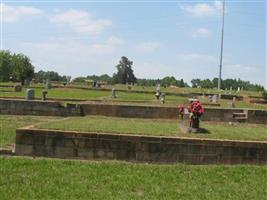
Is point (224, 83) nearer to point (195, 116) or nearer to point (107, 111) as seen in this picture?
point (107, 111)

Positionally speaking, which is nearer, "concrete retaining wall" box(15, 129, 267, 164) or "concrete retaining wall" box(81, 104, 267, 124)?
"concrete retaining wall" box(15, 129, 267, 164)

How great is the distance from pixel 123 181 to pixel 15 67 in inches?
2937

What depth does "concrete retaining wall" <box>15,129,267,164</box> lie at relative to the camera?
939 centimetres

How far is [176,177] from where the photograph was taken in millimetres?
7691

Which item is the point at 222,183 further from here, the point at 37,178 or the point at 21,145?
the point at 21,145

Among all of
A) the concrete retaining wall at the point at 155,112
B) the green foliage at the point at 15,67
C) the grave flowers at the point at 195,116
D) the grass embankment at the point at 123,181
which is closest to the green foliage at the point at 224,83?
the green foliage at the point at 15,67

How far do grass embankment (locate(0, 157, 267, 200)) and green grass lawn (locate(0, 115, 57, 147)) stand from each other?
2.76m

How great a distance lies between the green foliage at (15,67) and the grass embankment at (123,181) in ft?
233

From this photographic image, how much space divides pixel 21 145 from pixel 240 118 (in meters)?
10.3

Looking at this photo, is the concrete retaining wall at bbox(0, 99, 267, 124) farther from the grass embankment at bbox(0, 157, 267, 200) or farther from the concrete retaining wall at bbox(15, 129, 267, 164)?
the grass embankment at bbox(0, 157, 267, 200)

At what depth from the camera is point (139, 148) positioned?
947cm

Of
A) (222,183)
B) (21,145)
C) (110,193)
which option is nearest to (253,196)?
(222,183)

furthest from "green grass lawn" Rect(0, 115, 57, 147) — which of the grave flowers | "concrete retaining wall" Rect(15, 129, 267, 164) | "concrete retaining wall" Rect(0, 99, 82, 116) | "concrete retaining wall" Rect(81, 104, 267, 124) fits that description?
the grave flowers

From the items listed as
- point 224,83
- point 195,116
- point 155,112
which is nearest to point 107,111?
point 155,112
